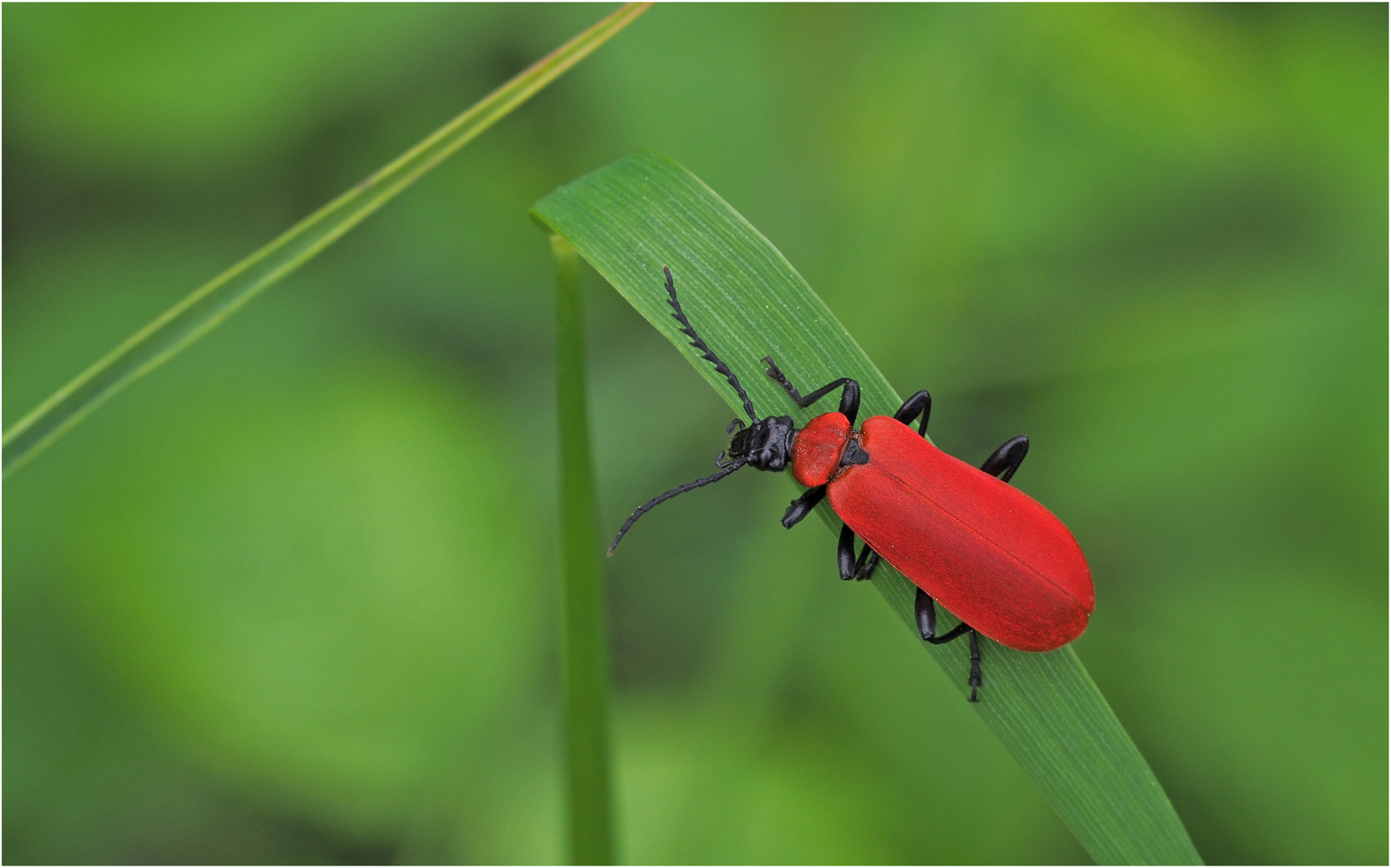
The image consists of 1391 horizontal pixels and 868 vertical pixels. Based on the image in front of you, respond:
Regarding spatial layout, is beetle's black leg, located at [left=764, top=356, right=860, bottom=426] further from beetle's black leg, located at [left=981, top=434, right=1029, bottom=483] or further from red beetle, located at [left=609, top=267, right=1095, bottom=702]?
beetle's black leg, located at [left=981, top=434, right=1029, bottom=483]

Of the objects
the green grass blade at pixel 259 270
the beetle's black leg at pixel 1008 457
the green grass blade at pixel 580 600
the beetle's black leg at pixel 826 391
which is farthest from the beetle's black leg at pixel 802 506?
the green grass blade at pixel 259 270

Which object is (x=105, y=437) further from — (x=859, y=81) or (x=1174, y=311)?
(x=1174, y=311)

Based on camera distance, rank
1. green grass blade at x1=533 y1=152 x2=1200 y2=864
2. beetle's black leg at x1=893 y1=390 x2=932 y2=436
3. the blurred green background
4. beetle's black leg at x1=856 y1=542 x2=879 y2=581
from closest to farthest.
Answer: green grass blade at x1=533 y1=152 x2=1200 y2=864, beetle's black leg at x1=856 y1=542 x2=879 y2=581, beetle's black leg at x1=893 y1=390 x2=932 y2=436, the blurred green background

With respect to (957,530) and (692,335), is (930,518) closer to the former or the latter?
(957,530)

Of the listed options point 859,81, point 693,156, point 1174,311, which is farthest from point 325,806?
point 1174,311

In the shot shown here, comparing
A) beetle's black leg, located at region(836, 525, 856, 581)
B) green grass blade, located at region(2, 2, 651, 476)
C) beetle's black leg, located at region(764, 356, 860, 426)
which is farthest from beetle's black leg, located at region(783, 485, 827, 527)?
green grass blade, located at region(2, 2, 651, 476)

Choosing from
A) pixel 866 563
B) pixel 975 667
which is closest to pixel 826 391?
pixel 866 563

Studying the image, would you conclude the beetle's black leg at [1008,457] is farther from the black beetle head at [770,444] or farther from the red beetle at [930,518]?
the black beetle head at [770,444]
